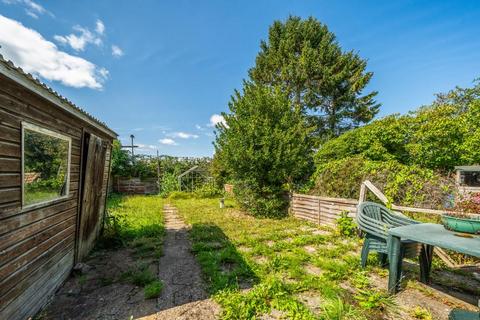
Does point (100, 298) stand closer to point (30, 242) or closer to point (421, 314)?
point (30, 242)

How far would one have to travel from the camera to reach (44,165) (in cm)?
275

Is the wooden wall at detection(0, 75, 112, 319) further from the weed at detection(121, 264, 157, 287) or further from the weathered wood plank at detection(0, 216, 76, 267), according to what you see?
the weed at detection(121, 264, 157, 287)

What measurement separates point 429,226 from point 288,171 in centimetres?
520

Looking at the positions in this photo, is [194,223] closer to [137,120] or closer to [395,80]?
[137,120]

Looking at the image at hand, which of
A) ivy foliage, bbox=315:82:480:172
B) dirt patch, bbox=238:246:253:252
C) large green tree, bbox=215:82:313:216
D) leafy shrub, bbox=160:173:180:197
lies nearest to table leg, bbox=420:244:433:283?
dirt patch, bbox=238:246:253:252

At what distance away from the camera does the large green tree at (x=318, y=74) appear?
50.2 feet

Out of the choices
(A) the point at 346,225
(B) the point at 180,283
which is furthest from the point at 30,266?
(A) the point at 346,225

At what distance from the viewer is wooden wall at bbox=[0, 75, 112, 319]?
1949 millimetres

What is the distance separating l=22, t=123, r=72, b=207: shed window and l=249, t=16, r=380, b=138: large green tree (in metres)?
14.7

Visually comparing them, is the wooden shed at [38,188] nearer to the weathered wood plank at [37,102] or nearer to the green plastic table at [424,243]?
the weathered wood plank at [37,102]

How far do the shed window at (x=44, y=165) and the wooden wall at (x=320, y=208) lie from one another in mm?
6301

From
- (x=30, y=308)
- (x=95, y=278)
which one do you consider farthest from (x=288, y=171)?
(x=30, y=308)

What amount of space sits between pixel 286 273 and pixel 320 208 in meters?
3.79

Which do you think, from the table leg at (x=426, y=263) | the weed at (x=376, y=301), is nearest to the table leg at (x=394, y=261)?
the weed at (x=376, y=301)
